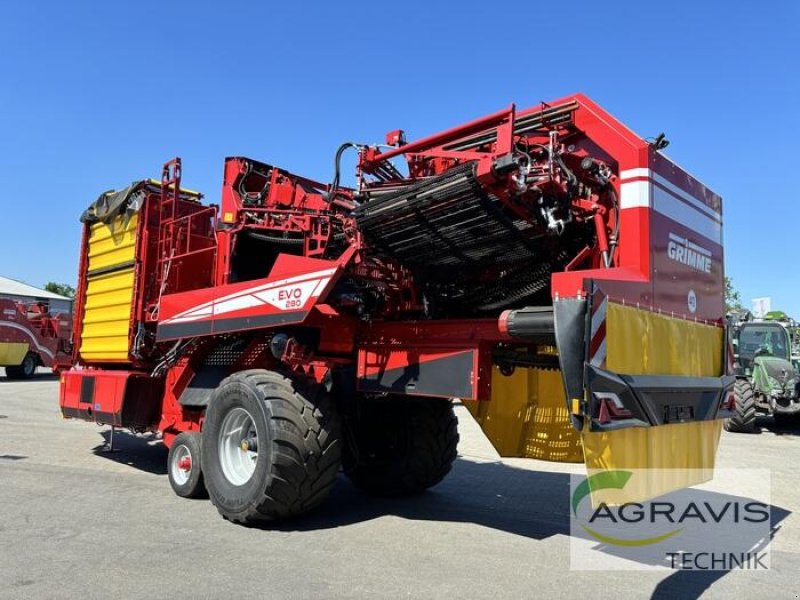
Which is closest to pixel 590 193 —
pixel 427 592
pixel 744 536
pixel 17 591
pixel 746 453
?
pixel 427 592

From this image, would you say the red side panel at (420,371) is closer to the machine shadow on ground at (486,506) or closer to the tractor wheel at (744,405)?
the machine shadow on ground at (486,506)

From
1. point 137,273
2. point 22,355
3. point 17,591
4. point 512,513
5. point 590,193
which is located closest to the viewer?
point 17,591

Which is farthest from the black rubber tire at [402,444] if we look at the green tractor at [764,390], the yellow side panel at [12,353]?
the yellow side panel at [12,353]

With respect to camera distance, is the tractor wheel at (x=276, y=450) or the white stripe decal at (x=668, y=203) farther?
the tractor wheel at (x=276, y=450)

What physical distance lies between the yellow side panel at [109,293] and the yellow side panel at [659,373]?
5.93 metres

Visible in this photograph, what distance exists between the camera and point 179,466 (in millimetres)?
6730

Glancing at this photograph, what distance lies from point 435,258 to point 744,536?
3.68 meters

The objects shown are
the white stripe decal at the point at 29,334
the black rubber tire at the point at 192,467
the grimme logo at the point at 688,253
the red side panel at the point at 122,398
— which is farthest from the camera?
the white stripe decal at the point at 29,334

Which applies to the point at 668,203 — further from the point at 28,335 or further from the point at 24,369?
the point at 24,369

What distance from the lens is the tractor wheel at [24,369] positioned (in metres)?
23.4

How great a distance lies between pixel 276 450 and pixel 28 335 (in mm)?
21219

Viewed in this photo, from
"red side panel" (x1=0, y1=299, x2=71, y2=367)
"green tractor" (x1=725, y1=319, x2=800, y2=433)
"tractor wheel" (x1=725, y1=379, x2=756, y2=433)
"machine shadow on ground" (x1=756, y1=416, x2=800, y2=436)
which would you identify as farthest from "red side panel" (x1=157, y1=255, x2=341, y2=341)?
"red side panel" (x1=0, y1=299, x2=71, y2=367)

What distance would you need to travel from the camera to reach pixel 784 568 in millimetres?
4883

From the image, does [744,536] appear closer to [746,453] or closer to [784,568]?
[784,568]
